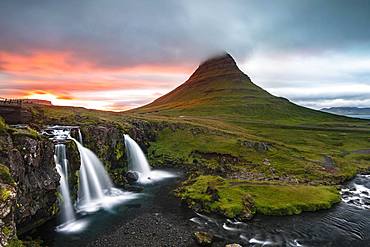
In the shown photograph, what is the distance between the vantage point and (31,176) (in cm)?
4041

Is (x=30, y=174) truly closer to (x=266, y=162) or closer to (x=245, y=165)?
(x=245, y=165)

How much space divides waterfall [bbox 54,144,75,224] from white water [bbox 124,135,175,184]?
27.5 metres

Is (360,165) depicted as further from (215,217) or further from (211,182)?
(215,217)

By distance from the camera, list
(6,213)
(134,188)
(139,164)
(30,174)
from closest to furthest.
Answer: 1. (6,213)
2. (30,174)
3. (134,188)
4. (139,164)

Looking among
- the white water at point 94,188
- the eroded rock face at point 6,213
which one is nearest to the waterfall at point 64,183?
the white water at point 94,188

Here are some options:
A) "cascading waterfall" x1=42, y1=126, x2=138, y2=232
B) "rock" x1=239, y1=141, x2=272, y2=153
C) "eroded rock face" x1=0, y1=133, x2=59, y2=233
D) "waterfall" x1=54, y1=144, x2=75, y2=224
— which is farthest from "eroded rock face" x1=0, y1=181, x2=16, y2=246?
"rock" x1=239, y1=141, x2=272, y2=153

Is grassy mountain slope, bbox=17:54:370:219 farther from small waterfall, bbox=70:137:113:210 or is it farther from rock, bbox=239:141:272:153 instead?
small waterfall, bbox=70:137:113:210

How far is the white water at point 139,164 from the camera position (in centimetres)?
7676

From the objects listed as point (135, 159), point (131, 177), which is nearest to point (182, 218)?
point (131, 177)

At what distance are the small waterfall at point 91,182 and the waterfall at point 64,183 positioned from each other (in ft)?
14.1

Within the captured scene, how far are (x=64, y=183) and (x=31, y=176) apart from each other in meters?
7.89

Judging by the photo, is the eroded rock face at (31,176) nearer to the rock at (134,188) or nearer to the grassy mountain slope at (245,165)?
the rock at (134,188)

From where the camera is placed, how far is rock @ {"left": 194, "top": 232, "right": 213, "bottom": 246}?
38469 mm

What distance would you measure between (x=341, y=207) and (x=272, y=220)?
52.5 ft
